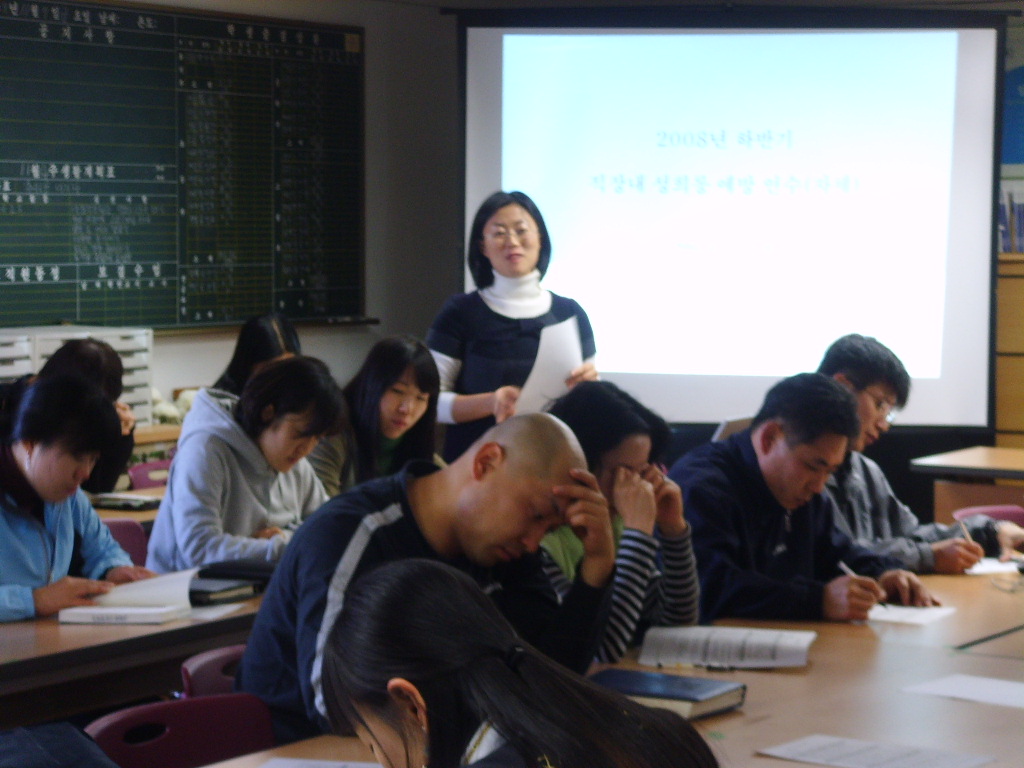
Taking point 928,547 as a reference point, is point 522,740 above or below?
above

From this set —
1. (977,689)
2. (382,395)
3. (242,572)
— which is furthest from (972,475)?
(242,572)

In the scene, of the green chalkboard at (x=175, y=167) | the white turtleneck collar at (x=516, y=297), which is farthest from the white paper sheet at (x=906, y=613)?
the green chalkboard at (x=175, y=167)

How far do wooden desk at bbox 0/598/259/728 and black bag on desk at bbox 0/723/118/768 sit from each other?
0.92 metres

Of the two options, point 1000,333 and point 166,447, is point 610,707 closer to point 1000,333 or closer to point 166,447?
point 166,447

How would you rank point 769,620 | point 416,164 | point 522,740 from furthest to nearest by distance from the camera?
point 416,164 → point 769,620 → point 522,740

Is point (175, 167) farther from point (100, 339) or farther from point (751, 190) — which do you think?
point (751, 190)

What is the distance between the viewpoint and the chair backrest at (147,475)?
436 cm

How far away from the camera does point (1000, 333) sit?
5.94 metres

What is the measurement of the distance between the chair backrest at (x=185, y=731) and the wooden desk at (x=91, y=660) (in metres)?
0.44

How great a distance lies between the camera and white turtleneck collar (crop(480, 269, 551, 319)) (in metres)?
4.25

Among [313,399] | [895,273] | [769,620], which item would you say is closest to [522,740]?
[769,620]

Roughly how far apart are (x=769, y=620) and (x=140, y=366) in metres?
3.13

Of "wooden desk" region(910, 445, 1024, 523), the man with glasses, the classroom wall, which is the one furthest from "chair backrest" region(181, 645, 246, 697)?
the classroom wall

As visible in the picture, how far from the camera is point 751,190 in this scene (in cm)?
557
